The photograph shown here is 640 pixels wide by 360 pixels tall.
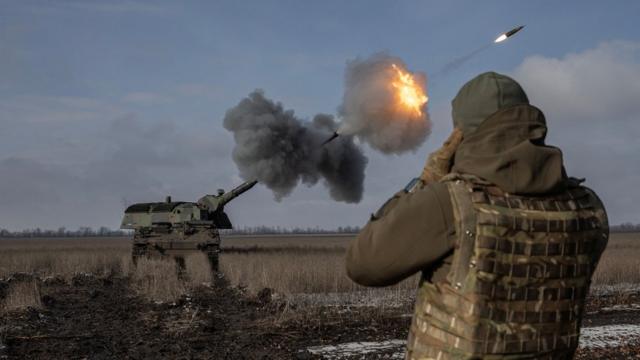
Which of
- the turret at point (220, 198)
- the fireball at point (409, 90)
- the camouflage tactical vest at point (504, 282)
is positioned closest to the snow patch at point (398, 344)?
the camouflage tactical vest at point (504, 282)

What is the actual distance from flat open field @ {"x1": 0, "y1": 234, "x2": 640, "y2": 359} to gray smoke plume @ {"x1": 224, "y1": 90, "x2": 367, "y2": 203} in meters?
8.92

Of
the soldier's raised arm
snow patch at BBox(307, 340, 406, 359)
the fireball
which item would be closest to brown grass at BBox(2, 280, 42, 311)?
snow patch at BBox(307, 340, 406, 359)

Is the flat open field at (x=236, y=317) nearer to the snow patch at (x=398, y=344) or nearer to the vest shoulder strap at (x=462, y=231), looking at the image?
the snow patch at (x=398, y=344)

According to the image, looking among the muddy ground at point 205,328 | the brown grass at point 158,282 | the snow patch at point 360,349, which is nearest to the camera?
the snow patch at point 360,349

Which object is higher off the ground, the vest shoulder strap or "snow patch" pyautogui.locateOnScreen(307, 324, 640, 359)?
the vest shoulder strap

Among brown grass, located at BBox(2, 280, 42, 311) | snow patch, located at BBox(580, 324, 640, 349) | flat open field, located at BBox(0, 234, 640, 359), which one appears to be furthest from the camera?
brown grass, located at BBox(2, 280, 42, 311)

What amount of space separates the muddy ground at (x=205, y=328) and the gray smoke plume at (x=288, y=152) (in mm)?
13184

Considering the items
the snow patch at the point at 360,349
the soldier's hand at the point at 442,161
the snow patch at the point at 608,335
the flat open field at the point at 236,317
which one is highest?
the soldier's hand at the point at 442,161

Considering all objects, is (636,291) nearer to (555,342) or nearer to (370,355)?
(370,355)

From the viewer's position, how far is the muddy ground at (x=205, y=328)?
898 centimetres

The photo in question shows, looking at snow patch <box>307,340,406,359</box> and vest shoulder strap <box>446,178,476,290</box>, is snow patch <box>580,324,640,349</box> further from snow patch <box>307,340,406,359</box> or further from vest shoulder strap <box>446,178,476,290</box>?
vest shoulder strap <box>446,178,476,290</box>

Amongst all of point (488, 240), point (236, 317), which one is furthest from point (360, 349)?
point (488, 240)

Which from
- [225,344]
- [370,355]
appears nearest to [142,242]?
[225,344]

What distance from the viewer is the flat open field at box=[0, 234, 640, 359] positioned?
9.15 m
